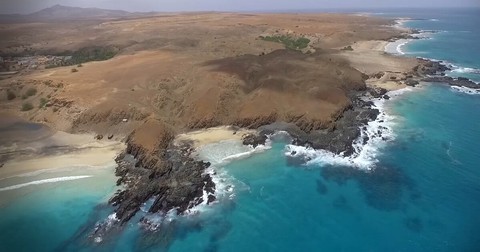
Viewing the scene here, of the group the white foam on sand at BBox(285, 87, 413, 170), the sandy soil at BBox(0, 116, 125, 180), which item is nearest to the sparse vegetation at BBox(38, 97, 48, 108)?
the sandy soil at BBox(0, 116, 125, 180)

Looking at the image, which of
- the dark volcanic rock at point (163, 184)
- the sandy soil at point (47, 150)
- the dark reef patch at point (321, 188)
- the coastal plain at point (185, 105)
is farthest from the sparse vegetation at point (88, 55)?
the dark reef patch at point (321, 188)

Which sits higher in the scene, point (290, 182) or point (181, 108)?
point (181, 108)

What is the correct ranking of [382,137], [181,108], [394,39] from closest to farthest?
[382,137]
[181,108]
[394,39]

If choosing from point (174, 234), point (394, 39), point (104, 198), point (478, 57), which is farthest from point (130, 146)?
point (394, 39)

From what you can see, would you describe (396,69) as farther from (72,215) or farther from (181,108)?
(72,215)

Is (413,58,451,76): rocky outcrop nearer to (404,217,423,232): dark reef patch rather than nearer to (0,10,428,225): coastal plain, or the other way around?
(0,10,428,225): coastal plain

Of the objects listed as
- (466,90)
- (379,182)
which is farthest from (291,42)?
(379,182)

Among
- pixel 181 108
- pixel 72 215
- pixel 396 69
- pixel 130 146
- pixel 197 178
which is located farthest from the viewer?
pixel 396 69
